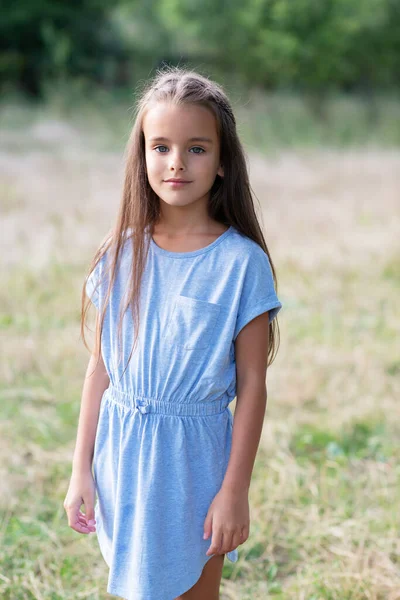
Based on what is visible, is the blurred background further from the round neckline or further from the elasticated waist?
the elasticated waist

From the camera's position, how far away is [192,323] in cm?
141

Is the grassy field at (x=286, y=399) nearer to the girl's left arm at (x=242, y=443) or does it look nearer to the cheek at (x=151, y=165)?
the cheek at (x=151, y=165)

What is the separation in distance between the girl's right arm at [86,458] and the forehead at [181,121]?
0.50 metres

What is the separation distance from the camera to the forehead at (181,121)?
1396 millimetres

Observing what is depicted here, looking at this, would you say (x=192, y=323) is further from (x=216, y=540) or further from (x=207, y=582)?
(x=207, y=582)

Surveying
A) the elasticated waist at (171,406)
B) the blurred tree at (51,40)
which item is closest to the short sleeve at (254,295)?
the elasticated waist at (171,406)

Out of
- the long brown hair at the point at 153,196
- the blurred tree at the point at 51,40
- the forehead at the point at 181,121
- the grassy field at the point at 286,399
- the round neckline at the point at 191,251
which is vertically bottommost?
the grassy field at the point at 286,399

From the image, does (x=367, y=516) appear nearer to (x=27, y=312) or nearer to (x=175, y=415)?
(x=175, y=415)

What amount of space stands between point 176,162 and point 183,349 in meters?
0.35

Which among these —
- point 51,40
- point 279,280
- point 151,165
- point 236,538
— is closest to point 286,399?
point 279,280

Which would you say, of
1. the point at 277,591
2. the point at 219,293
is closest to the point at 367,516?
the point at 277,591

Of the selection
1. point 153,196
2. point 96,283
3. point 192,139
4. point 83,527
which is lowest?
point 83,527

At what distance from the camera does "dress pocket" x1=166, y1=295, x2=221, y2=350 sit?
1408 mm

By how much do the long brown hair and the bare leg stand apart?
471mm
